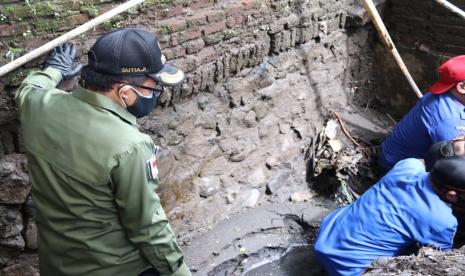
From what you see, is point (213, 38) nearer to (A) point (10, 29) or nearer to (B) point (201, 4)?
(B) point (201, 4)

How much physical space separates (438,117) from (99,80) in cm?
286

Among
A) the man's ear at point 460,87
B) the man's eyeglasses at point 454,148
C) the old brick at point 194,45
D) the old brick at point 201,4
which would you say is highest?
the old brick at point 201,4

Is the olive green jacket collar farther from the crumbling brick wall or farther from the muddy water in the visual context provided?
the muddy water

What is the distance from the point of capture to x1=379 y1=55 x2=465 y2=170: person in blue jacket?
366cm

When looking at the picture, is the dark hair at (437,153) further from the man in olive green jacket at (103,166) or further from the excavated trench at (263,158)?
the man in olive green jacket at (103,166)

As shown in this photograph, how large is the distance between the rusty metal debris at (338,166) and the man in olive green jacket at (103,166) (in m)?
2.39

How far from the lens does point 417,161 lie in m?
3.37

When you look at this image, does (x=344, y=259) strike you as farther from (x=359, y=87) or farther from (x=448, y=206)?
(x=359, y=87)

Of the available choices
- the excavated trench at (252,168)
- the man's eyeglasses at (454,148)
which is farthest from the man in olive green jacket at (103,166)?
the man's eyeglasses at (454,148)

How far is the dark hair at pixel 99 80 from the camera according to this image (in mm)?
1890

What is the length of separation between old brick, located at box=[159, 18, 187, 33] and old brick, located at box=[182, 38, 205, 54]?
118 mm

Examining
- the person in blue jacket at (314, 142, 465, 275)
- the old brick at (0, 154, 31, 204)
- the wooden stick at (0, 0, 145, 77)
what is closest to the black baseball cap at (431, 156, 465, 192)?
the person in blue jacket at (314, 142, 465, 275)

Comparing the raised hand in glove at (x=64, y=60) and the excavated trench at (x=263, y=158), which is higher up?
the raised hand in glove at (x=64, y=60)

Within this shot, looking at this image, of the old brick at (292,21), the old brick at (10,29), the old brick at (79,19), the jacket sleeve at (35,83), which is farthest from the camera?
the old brick at (292,21)
